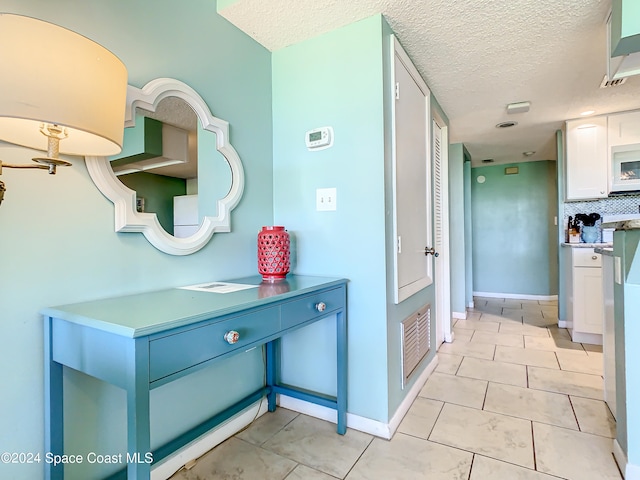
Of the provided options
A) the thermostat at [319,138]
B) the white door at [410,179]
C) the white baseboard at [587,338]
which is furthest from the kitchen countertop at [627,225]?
the white baseboard at [587,338]

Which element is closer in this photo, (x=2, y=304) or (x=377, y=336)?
(x=2, y=304)

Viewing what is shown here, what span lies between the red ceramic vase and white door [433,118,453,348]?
1868 mm

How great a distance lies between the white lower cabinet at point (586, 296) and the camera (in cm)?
315

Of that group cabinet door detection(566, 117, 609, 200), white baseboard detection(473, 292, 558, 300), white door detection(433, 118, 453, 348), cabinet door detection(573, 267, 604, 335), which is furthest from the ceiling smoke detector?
white baseboard detection(473, 292, 558, 300)

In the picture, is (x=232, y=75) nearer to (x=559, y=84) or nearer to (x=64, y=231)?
(x=64, y=231)

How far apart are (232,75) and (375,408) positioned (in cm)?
194

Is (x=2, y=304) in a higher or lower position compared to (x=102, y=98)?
lower

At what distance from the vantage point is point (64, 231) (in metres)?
1.17

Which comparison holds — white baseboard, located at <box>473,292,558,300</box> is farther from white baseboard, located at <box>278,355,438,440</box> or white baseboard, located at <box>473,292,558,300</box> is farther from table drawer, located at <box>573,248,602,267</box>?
white baseboard, located at <box>278,355,438,440</box>

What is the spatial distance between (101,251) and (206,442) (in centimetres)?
104

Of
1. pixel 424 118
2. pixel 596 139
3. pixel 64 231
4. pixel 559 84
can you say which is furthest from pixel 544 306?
pixel 64 231

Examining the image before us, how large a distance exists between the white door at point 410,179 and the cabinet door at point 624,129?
2260 mm

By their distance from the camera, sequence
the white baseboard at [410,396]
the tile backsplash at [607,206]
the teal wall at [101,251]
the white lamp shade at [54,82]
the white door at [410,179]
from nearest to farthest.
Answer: the white lamp shade at [54,82] → the teal wall at [101,251] → the white baseboard at [410,396] → the white door at [410,179] → the tile backsplash at [607,206]

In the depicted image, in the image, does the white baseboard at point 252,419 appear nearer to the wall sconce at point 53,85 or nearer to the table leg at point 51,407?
the table leg at point 51,407
